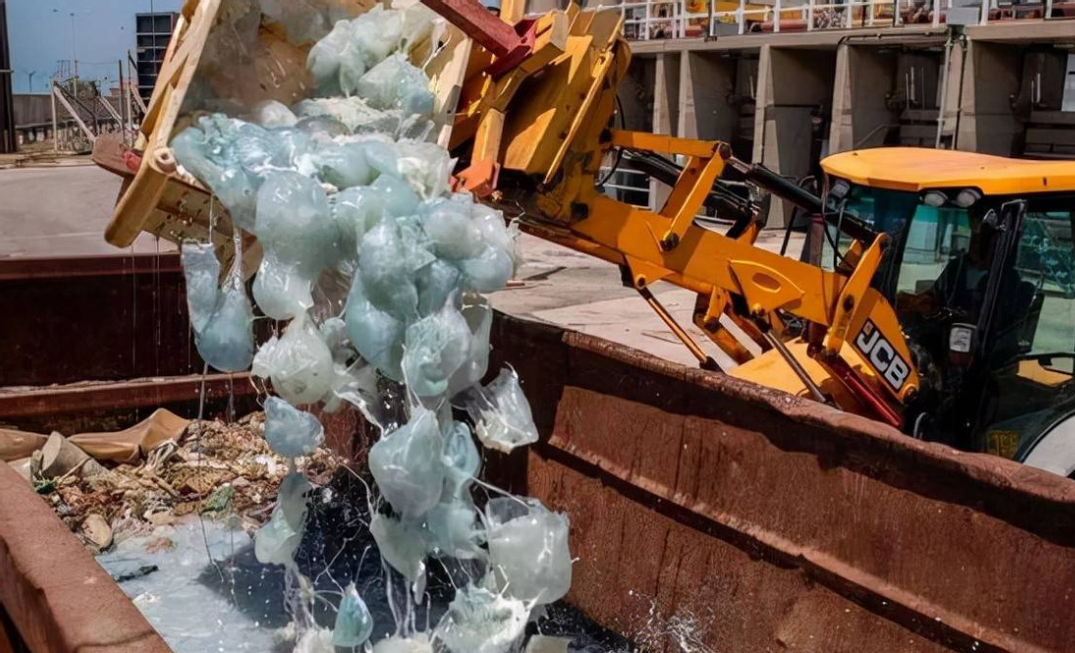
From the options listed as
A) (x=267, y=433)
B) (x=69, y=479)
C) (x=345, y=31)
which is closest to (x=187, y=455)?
(x=69, y=479)

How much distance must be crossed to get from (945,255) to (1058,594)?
1.73 m

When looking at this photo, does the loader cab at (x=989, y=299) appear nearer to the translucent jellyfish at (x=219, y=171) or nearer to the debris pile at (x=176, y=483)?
the translucent jellyfish at (x=219, y=171)

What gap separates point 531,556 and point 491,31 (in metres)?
1.95

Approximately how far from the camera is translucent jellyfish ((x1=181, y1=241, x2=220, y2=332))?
3.85 meters

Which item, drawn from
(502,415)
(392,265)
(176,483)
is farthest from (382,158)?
(176,483)

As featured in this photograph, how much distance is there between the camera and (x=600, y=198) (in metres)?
4.60

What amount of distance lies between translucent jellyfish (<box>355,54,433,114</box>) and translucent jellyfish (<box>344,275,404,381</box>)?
2.99ft

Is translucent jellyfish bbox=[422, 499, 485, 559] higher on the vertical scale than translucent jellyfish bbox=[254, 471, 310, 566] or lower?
higher

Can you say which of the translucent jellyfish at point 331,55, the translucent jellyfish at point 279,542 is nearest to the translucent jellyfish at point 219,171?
the translucent jellyfish at point 331,55

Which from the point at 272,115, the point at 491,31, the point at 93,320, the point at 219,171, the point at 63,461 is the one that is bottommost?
the point at 63,461

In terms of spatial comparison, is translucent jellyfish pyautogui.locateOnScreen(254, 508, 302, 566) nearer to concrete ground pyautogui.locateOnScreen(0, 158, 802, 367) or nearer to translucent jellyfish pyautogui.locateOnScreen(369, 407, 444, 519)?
translucent jellyfish pyautogui.locateOnScreen(369, 407, 444, 519)

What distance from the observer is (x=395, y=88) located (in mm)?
4184

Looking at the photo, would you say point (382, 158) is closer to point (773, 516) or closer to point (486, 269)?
point (486, 269)

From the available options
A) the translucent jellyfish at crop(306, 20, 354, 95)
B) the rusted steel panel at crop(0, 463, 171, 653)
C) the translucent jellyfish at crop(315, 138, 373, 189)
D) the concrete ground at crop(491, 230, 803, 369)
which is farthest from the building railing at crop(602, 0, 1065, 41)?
the rusted steel panel at crop(0, 463, 171, 653)
